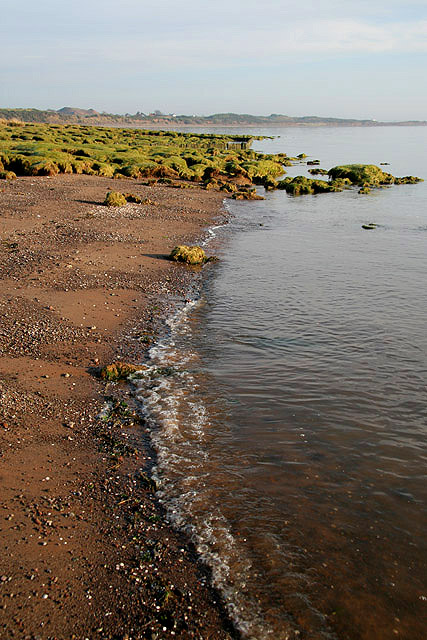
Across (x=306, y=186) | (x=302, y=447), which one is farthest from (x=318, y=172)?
(x=302, y=447)

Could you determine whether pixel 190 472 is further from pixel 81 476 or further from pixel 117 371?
pixel 117 371

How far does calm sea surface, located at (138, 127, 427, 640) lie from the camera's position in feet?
20.6

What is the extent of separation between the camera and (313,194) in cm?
4950

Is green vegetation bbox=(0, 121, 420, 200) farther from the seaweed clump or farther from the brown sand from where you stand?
the brown sand

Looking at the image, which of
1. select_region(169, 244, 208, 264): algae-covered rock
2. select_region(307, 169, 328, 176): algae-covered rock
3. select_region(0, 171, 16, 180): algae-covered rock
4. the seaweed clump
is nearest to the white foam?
select_region(169, 244, 208, 264): algae-covered rock

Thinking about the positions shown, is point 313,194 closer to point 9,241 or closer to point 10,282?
point 9,241

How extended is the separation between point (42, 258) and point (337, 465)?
14.9 m

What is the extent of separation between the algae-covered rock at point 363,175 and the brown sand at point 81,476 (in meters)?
44.0

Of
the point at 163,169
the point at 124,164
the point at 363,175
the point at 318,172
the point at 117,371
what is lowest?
the point at 117,371

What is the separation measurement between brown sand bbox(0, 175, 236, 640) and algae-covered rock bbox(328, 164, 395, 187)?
44018 mm

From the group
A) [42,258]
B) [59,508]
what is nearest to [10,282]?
[42,258]

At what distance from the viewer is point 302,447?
9266 millimetres

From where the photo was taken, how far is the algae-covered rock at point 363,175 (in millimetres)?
56531

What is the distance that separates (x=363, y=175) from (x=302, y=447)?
179ft
